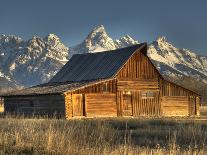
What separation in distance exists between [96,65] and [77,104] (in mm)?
8974

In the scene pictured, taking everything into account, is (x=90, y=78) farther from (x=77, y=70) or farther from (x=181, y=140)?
(x=181, y=140)

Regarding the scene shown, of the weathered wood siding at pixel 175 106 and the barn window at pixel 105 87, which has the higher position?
the barn window at pixel 105 87

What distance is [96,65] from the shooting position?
52.3m

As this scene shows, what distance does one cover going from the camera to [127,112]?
4772cm

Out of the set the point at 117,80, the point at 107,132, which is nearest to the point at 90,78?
the point at 117,80

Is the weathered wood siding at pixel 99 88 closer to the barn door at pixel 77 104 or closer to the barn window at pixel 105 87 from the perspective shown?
the barn window at pixel 105 87

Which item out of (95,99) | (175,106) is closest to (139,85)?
(175,106)

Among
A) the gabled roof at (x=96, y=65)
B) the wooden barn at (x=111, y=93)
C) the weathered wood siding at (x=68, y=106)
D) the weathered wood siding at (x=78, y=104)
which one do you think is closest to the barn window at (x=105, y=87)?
the wooden barn at (x=111, y=93)

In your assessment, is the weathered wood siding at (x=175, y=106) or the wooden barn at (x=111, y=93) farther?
the weathered wood siding at (x=175, y=106)

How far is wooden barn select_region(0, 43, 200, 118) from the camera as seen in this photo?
44.7 meters

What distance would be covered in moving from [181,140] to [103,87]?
85.4ft

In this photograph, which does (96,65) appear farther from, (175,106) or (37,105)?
(175,106)

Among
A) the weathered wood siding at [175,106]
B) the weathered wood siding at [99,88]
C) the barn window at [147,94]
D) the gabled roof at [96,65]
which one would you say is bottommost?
the weathered wood siding at [175,106]

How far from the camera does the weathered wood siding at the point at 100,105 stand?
45.1 m
